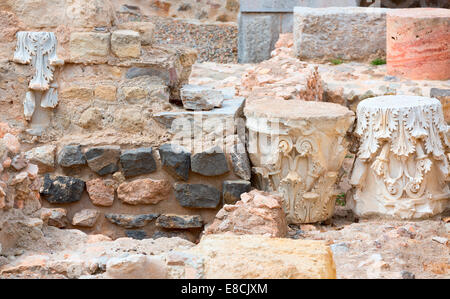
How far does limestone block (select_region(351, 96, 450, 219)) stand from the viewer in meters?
4.68

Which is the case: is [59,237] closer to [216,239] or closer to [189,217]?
[216,239]

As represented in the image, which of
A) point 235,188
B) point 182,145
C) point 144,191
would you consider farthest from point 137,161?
point 235,188

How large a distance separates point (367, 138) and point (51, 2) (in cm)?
241

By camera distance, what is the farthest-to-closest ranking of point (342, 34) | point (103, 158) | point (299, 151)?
point (342, 34) → point (103, 158) → point (299, 151)

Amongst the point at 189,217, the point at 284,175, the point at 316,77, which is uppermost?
the point at 316,77

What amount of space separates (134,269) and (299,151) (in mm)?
2178

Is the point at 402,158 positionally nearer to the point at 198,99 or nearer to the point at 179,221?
the point at 198,99

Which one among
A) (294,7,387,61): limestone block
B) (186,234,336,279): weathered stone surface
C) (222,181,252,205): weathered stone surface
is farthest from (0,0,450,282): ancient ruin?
(294,7,387,61): limestone block

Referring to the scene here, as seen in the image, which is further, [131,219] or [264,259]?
[131,219]

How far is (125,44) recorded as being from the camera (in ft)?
16.6

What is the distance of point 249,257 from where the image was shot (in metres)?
2.82

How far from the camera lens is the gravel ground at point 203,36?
1052cm

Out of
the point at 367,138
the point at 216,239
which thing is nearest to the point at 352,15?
the point at 367,138
